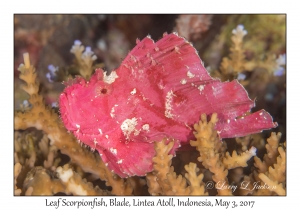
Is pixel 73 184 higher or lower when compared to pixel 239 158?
lower

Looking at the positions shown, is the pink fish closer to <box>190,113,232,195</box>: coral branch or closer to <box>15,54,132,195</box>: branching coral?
<box>190,113,232,195</box>: coral branch

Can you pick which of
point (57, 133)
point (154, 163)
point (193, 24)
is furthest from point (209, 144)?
point (193, 24)

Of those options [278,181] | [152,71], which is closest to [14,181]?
[152,71]

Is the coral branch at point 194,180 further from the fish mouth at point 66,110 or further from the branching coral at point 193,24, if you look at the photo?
the branching coral at point 193,24

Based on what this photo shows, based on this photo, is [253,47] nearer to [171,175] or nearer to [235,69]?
[235,69]

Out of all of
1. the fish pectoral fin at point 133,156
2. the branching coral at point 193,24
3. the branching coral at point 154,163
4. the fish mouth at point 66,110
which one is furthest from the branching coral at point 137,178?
the branching coral at point 193,24

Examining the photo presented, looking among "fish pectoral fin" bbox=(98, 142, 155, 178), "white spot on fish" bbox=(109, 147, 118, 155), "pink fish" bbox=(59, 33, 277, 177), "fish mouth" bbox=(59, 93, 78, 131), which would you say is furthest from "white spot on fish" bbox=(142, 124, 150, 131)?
"fish mouth" bbox=(59, 93, 78, 131)

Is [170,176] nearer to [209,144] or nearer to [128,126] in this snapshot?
[209,144]

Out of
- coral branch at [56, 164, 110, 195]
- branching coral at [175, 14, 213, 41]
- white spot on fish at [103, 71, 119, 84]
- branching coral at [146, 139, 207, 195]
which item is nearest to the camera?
branching coral at [146, 139, 207, 195]
